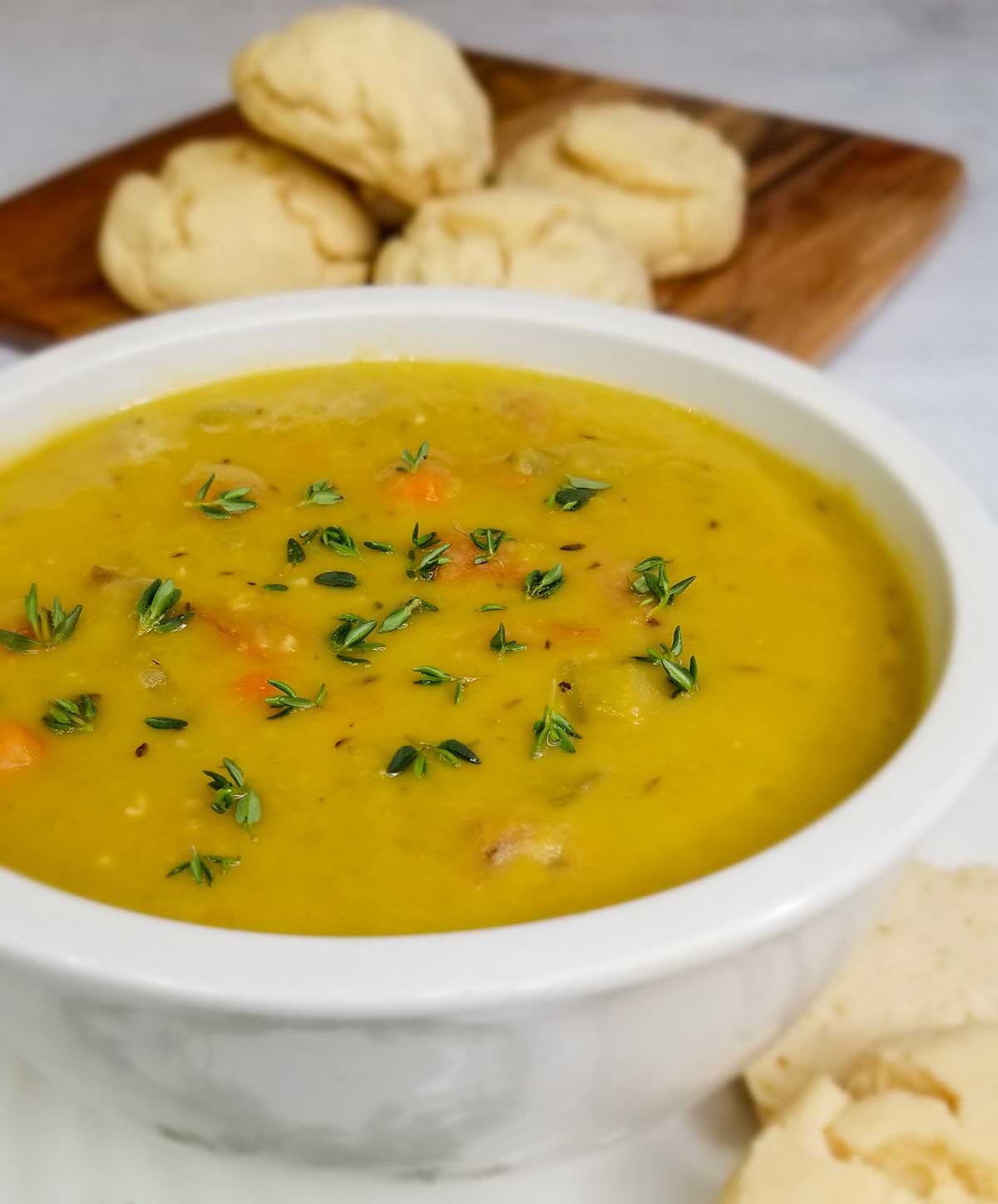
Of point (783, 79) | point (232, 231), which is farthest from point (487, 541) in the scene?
point (783, 79)

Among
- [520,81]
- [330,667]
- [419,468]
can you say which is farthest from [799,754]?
[520,81]

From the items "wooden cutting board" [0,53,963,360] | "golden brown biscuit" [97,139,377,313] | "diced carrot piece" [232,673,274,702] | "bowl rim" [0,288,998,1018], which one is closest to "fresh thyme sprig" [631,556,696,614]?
"bowl rim" [0,288,998,1018]

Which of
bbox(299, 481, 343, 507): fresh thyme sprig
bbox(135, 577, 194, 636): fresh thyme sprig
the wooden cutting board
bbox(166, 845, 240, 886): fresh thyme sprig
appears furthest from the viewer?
the wooden cutting board

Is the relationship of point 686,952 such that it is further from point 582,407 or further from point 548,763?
point 582,407

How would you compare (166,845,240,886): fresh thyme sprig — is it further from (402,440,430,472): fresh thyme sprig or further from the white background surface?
the white background surface

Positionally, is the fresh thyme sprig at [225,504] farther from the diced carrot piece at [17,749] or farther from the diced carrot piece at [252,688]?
the diced carrot piece at [17,749]

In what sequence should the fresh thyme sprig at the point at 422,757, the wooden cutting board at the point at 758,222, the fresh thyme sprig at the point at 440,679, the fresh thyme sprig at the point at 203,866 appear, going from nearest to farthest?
the fresh thyme sprig at the point at 203,866
the fresh thyme sprig at the point at 422,757
the fresh thyme sprig at the point at 440,679
the wooden cutting board at the point at 758,222

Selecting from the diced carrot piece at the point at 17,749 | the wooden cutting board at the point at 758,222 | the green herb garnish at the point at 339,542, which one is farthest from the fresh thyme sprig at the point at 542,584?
the wooden cutting board at the point at 758,222
